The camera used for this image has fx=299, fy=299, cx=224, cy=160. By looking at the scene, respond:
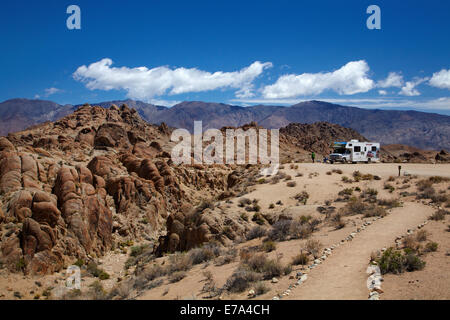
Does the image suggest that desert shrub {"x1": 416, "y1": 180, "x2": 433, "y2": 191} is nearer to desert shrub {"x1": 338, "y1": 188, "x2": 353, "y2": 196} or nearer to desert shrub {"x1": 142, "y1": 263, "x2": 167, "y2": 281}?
desert shrub {"x1": 338, "y1": 188, "x2": 353, "y2": 196}

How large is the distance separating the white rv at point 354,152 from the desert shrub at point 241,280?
100.0 feet

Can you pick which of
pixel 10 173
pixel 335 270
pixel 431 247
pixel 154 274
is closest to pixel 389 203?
pixel 431 247

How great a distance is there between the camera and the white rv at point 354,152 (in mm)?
36000

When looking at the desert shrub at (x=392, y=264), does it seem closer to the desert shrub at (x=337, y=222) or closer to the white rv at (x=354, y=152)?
the desert shrub at (x=337, y=222)

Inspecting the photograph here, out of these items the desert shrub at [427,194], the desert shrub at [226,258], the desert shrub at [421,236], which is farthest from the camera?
the desert shrub at [427,194]

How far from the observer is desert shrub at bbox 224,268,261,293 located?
8.39 m

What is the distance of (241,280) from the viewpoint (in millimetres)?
8516

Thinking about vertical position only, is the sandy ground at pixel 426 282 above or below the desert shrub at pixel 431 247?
below

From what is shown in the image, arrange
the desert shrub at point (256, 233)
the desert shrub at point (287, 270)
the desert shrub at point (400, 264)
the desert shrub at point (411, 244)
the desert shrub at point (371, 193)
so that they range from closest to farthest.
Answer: the desert shrub at point (400, 264) → the desert shrub at point (287, 270) → the desert shrub at point (411, 244) → the desert shrub at point (256, 233) → the desert shrub at point (371, 193)

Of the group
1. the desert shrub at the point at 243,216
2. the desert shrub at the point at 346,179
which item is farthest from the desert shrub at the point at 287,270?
the desert shrub at the point at 346,179

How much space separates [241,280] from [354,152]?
3173 centimetres

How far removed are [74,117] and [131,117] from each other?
14227 mm
